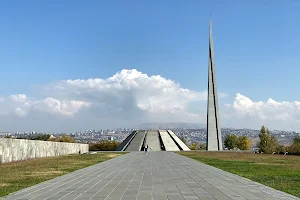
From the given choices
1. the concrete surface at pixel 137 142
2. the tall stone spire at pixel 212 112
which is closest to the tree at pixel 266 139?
the tall stone spire at pixel 212 112

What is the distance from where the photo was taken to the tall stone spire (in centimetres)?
5178

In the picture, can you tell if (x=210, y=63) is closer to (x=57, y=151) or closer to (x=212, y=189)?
(x=57, y=151)

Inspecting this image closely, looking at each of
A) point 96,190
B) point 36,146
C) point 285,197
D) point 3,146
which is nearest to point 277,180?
point 285,197

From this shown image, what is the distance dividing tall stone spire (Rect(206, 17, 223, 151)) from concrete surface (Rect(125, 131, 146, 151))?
10509 millimetres

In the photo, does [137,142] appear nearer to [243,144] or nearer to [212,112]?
[212,112]

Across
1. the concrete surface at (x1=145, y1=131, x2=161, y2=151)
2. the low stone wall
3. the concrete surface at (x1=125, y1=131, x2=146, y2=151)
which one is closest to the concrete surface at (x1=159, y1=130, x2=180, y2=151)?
the concrete surface at (x1=145, y1=131, x2=161, y2=151)

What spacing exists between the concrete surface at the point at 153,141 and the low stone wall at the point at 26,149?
16836mm

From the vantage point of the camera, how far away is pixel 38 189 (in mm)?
9914

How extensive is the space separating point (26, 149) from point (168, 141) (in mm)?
32741

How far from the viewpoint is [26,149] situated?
26359mm

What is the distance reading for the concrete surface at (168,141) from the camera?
54.2m

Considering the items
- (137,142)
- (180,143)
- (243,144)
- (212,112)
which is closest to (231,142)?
(243,144)

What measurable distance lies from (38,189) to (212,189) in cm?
481

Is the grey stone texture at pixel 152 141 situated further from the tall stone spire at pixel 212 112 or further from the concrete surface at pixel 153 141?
the tall stone spire at pixel 212 112
